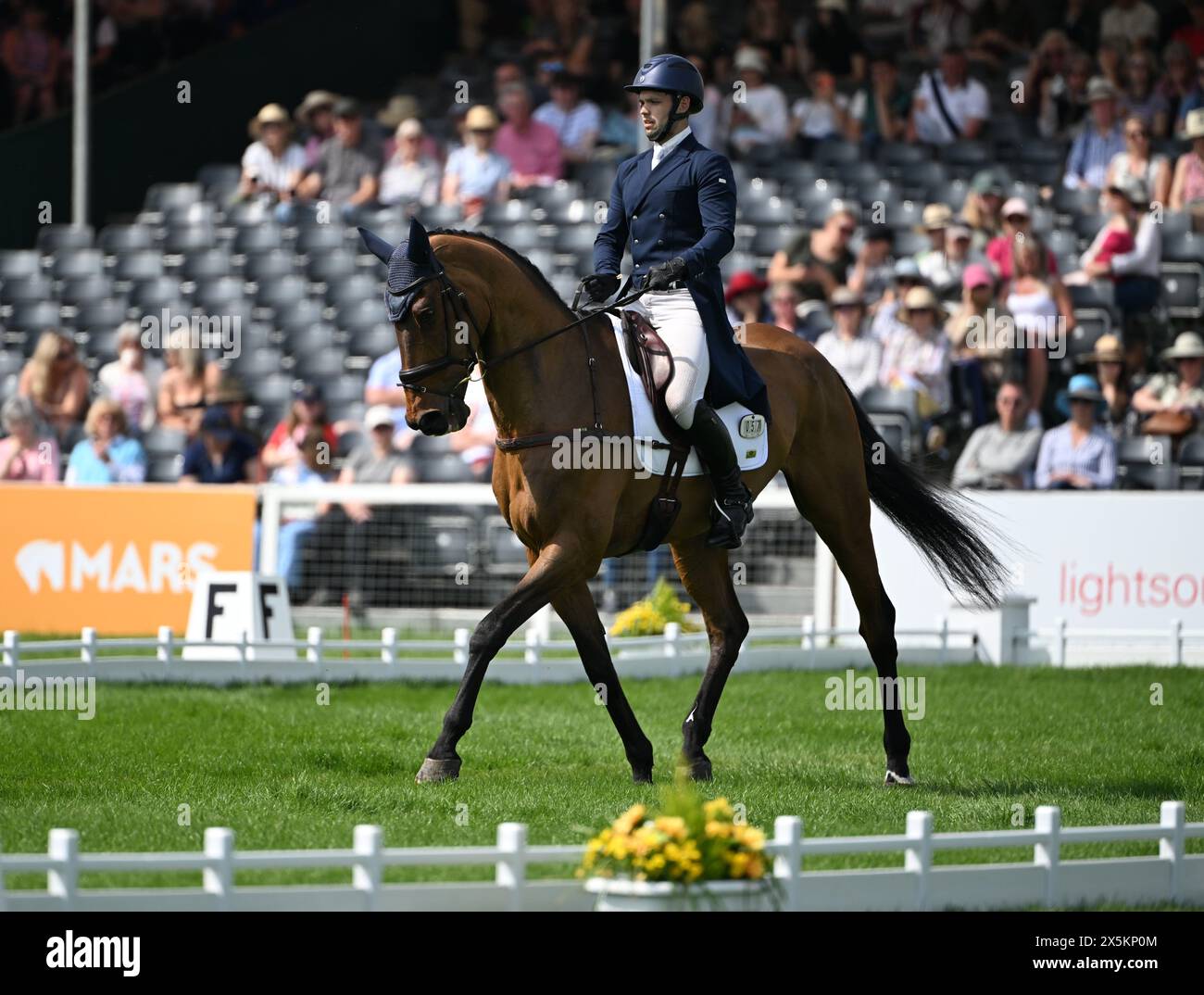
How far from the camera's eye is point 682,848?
585 cm

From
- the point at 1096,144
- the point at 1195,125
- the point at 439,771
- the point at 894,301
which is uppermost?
the point at 1096,144

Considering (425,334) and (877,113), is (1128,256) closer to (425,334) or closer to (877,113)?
Answer: (877,113)

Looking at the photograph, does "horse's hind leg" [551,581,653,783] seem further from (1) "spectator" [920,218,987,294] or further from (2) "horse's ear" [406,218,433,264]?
(1) "spectator" [920,218,987,294]

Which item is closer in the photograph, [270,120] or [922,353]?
[922,353]

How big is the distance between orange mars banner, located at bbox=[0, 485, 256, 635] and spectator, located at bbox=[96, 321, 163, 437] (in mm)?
3322

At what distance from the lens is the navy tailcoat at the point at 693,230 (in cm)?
890

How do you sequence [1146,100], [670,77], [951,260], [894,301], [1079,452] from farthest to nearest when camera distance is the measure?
[1146,100], [951,260], [894,301], [1079,452], [670,77]

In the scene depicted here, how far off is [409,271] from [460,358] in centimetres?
43

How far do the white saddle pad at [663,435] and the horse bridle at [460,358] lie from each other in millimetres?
217

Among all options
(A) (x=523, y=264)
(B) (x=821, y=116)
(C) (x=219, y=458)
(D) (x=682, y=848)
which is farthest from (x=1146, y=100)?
(D) (x=682, y=848)

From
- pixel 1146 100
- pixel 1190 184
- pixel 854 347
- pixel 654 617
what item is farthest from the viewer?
pixel 1146 100
